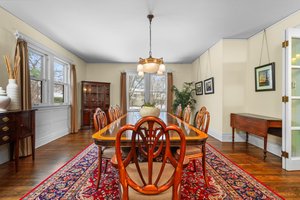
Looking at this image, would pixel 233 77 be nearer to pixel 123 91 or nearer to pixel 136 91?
pixel 136 91

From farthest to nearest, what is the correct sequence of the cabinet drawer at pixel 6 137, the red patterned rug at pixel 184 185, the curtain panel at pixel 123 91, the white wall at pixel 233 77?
1. the curtain panel at pixel 123 91
2. the white wall at pixel 233 77
3. the cabinet drawer at pixel 6 137
4. the red patterned rug at pixel 184 185

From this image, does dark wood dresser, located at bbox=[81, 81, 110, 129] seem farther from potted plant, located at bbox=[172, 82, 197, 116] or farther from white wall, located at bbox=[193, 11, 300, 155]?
white wall, located at bbox=[193, 11, 300, 155]

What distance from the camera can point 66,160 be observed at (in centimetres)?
308

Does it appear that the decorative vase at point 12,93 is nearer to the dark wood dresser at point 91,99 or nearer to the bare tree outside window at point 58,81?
the bare tree outside window at point 58,81

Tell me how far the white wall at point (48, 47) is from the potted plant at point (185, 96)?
11.3 ft

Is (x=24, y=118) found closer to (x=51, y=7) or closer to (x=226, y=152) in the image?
(x=51, y=7)

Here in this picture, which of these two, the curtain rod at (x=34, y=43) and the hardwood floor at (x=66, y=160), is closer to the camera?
the hardwood floor at (x=66, y=160)

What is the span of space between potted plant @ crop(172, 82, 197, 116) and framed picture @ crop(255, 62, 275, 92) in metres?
2.72

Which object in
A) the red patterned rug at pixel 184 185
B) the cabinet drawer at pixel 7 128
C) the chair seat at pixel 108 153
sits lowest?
the red patterned rug at pixel 184 185

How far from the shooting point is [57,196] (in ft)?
6.39

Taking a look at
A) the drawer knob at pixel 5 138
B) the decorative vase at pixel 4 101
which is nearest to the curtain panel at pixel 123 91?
the decorative vase at pixel 4 101

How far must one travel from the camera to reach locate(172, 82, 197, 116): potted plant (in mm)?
6504

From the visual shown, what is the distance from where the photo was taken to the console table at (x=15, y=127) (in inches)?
97.4

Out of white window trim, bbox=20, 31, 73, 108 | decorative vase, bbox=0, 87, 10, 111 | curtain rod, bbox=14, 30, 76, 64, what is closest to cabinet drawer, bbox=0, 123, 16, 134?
decorative vase, bbox=0, 87, 10, 111
